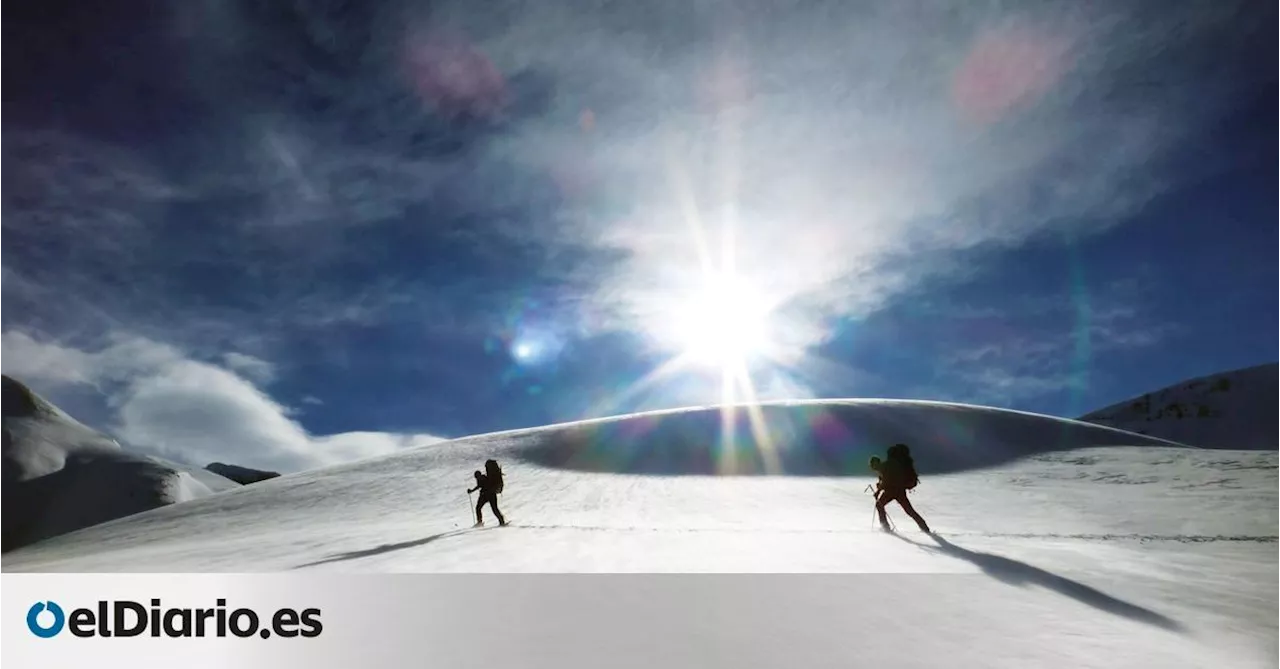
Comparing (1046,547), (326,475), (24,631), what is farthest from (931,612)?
(326,475)

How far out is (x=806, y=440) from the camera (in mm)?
33625

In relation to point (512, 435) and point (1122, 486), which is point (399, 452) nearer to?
point (512, 435)

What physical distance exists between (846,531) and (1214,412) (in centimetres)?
20908

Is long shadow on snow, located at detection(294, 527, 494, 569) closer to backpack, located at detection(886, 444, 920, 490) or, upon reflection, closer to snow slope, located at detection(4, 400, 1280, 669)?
snow slope, located at detection(4, 400, 1280, 669)

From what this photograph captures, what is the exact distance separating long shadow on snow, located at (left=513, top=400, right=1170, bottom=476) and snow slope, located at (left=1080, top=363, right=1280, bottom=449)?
154 metres

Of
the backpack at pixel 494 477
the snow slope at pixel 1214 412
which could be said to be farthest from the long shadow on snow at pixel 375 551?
the snow slope at pixel 1214 412

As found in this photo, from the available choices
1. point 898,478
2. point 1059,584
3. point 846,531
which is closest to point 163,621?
point 1059,584

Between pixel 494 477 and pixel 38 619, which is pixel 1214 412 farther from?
pixel 38 619

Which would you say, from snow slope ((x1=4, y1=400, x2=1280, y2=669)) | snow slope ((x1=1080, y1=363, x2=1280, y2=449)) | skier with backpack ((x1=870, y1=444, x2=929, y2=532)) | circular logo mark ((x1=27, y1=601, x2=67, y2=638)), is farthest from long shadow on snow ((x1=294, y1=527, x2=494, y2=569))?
snow slope ((x1=1080, y1=363, x2=1280, y2=449))

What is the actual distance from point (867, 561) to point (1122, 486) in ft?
56.4

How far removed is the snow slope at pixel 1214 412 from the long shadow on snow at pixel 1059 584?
603 feet

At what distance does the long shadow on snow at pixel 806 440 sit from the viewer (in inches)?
1163

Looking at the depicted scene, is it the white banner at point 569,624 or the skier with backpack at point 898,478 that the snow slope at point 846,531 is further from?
the skier with backpack at point 898,478

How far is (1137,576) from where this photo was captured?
8.61 m
